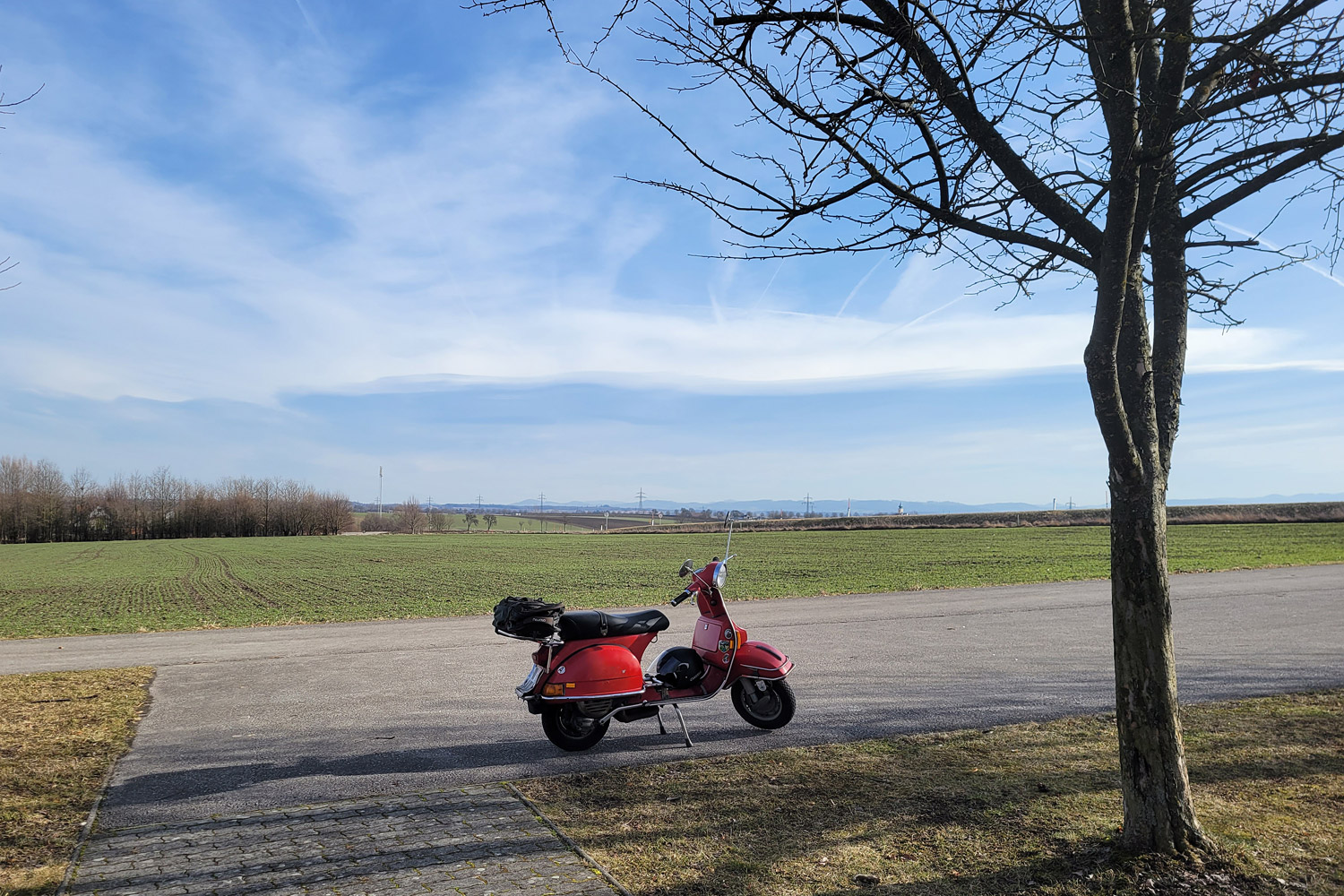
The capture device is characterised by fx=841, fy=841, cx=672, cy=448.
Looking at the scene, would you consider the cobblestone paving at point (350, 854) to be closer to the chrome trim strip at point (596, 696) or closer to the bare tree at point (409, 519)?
the chrome trim strip at point (596, 696)

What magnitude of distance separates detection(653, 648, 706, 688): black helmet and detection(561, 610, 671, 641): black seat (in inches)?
14.8

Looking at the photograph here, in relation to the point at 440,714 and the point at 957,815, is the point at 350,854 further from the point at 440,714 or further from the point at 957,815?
the point at 440,714

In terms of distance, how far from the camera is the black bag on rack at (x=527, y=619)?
6309 millimetres

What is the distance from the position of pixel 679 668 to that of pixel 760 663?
0.66 metres

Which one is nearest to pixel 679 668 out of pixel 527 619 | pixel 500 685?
pixel 527 619

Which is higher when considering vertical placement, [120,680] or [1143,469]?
[1143,469]

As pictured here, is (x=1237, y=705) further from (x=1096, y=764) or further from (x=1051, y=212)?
(x=1051, y=212)

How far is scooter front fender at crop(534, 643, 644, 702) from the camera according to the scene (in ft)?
20.3

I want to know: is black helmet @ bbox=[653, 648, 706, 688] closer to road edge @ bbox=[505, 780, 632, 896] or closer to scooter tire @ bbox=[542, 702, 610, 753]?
scooter tire @ bbox=[542, 702, 610, 753]

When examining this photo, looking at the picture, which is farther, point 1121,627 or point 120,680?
point 120,680

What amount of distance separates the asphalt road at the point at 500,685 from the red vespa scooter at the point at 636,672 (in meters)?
0.21

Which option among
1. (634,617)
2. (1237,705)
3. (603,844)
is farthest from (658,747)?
(1237,705)

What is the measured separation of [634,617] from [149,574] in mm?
32941

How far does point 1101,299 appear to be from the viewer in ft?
13.2
